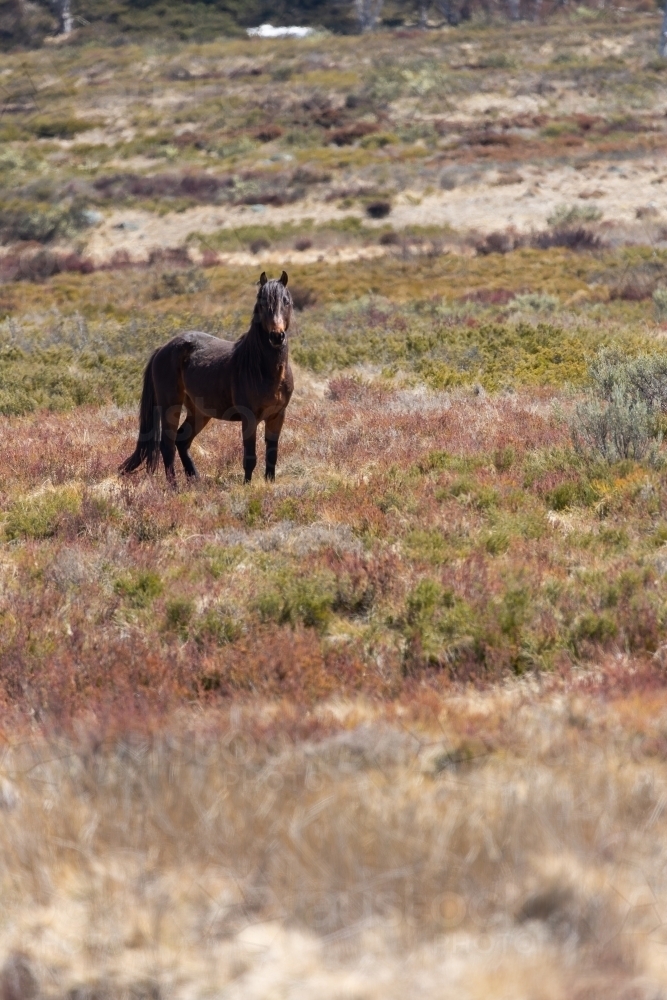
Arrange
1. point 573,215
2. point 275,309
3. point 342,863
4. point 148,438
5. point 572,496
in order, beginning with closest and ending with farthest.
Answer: point 342,863 → point 572,496 → point 275,309 → point 148,438 → point 573,215

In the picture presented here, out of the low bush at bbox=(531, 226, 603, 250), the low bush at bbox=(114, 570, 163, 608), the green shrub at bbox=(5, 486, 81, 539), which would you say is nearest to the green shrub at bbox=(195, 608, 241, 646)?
the low bush at bbox=(114, 570, 163, 608)

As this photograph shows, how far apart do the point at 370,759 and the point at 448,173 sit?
1326 inches

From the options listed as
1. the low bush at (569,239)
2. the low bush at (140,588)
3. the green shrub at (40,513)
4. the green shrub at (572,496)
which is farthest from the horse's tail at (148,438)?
the low bush at (569,239)

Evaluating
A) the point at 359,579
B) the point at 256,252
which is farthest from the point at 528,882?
the point at 256,252

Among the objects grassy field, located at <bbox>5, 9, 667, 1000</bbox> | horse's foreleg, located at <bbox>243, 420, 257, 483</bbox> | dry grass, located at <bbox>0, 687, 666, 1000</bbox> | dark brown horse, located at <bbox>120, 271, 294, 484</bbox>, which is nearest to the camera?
dry grass, located at <bbox>0, 687, 666, 1000</bbox>

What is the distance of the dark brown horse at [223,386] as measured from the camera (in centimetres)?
795

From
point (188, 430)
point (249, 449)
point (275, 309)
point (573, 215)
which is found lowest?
point (573, 215)

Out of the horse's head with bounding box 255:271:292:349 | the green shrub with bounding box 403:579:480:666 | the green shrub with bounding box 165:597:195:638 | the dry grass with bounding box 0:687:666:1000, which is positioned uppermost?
the horse's head with bounding box 255:271:292:349

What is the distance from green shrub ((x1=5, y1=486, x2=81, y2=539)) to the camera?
24.0 feet

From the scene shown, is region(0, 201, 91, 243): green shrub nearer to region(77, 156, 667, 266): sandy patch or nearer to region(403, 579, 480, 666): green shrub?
region(77, 156, 667, 266): sandy patch

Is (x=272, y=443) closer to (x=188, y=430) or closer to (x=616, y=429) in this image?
(x=188, y=430)

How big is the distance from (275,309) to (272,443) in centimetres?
144

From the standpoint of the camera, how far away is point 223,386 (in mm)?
8695

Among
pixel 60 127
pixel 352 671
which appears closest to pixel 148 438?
pixel 352 671
